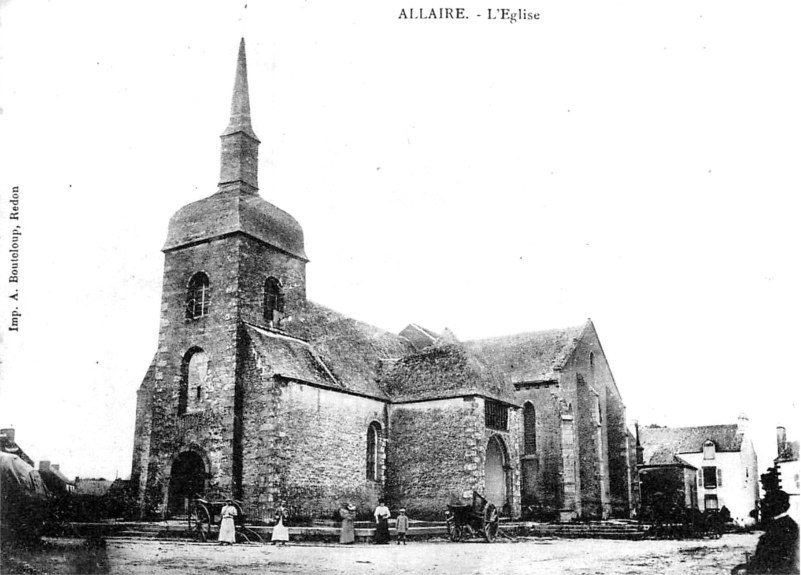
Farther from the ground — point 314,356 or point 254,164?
point 254,164

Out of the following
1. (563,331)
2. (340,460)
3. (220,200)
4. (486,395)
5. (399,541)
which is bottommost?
(399,541)

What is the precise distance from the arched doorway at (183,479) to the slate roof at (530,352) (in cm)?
1284

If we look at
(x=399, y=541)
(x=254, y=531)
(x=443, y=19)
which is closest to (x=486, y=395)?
(x=399, y=541)

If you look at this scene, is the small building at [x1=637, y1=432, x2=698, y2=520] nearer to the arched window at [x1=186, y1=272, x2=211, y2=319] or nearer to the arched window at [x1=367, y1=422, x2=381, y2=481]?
the arched window at [x1=367, y1=422, x2=381, y2=481]

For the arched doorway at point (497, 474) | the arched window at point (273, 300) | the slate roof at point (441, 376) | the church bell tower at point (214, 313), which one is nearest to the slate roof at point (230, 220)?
the church bell tower at point (214, 313)

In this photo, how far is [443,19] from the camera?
15.6 metres

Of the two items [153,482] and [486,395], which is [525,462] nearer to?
[486,395]

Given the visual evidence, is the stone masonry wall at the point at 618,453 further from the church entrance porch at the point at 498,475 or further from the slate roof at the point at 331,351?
the slate roof at the point at 331,351

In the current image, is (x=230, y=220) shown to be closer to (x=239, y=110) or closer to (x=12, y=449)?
(x=239, y=110)

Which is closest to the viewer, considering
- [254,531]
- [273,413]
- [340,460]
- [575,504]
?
[254,531]

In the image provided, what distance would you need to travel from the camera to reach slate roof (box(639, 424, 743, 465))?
153 feet

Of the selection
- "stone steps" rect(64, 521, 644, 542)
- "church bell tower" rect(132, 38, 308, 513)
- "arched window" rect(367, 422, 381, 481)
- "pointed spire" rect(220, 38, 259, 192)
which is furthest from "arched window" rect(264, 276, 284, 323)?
"stone steps" rect(64, 521, 644, 542)

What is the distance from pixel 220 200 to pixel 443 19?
13.2m

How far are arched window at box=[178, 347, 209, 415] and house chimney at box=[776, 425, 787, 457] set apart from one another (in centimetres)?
1696
